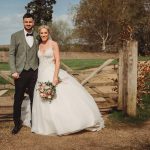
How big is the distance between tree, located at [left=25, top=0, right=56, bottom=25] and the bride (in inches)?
2741

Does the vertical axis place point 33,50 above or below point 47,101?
above

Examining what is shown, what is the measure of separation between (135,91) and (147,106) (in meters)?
1.30

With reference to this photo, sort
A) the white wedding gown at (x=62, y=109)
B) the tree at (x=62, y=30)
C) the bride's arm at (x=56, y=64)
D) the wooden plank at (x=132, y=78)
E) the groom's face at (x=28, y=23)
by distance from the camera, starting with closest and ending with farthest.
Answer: the groom's face at (x=28, y=23) < the white wedding gown at (x=62, y=109) < the bride's arm at (x=56, y=64) < the wooden plank at (x=132, y=78) < the tree at (x=62, y=30)

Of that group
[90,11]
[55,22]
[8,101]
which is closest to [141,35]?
[90,11]

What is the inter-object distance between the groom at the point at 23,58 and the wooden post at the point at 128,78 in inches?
92.5

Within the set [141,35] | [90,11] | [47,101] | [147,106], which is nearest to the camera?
[47,101]

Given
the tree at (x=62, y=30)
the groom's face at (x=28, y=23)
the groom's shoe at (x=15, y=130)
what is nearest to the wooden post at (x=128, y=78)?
the groom's face at (x=28, y=23)

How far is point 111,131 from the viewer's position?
29.4 ft

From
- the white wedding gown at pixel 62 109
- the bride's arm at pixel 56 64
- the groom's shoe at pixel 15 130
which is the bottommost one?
the groom's shoe at pixel 15 130

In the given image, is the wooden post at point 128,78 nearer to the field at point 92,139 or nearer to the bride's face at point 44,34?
the field at point 92,139

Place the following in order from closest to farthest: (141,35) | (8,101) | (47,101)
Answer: (47,101), (8,101), (141,35)

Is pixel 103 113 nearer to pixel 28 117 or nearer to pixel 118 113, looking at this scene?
pixel 118 113

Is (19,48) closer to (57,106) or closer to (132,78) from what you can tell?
(57,106)

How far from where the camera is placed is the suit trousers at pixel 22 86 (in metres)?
8.66
